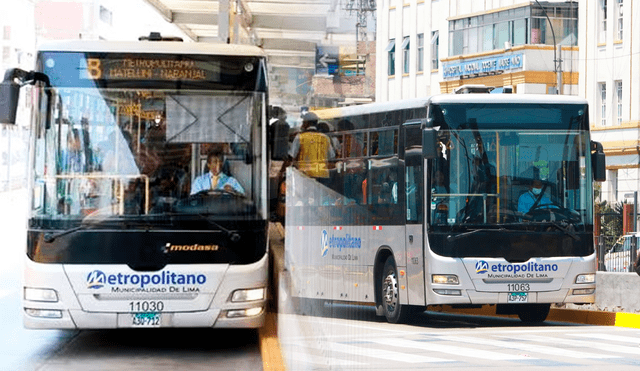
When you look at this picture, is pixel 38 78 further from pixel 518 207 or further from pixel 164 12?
pixel 518 207

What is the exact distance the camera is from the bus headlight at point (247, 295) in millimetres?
9500

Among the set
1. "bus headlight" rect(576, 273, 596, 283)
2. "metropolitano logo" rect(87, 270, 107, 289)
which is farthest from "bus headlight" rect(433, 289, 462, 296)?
"metropolitano logo" rect(87, 270, 107, 289)

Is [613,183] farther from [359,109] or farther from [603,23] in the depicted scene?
[359,109]

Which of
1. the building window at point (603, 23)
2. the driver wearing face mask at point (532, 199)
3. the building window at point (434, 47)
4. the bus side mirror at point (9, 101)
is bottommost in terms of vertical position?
the driver wearing face mask at point (532, 199)

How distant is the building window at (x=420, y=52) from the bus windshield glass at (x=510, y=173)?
34.7 ft

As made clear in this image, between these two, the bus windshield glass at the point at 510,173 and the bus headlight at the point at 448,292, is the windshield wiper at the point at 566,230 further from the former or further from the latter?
the bus headlight at the point at 448,292

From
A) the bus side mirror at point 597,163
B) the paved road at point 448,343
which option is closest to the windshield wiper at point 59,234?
the paved road at point 448,343

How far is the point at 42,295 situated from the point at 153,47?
7.33 ft

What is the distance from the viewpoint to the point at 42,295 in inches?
368

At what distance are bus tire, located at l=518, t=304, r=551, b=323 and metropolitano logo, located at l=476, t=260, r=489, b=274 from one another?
1.72 meters

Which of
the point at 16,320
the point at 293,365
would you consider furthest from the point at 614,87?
the point at 293,365

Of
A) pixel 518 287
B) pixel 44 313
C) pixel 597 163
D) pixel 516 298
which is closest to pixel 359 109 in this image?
pixel 44 313

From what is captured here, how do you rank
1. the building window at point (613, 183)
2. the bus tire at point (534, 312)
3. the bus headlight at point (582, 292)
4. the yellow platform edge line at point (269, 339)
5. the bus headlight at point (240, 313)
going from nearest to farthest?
the yellow platform edge line at point (269, 339) → the bus headlight at point (240, 313) → the bus headlight at point (582, 292) → the bus tire at point (534, 312) → the building window at point (613, 183)

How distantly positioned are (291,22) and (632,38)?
33531 millimetres
